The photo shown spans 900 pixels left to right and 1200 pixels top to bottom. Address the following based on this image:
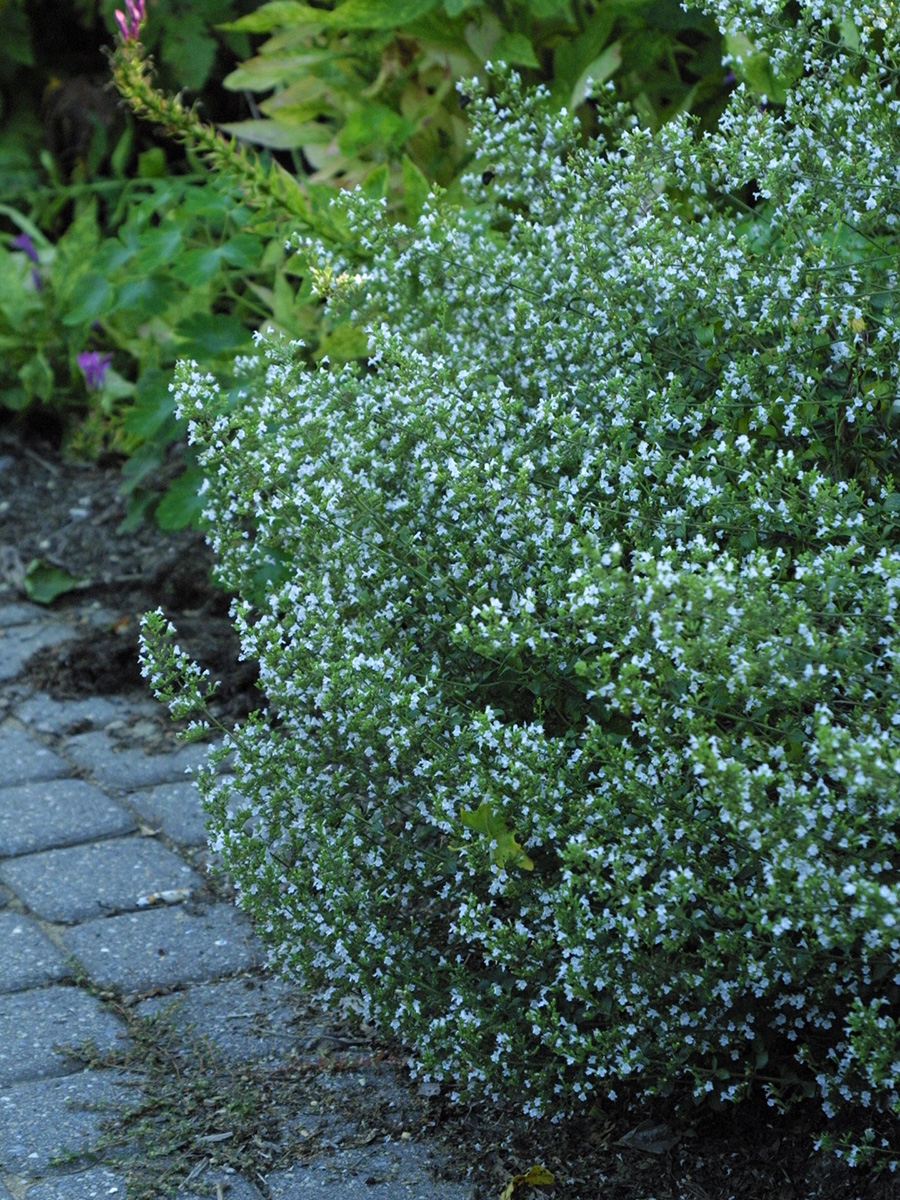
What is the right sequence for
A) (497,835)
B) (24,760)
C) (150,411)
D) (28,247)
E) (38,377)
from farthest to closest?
(28,247)
(38,377)
(150,411)
(24,760)
(497,835)

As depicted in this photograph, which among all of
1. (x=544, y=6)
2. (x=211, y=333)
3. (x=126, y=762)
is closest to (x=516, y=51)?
(x=544, y=6)

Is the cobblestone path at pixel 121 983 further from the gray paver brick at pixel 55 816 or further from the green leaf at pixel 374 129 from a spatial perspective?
the green leaf at pixel 374 129

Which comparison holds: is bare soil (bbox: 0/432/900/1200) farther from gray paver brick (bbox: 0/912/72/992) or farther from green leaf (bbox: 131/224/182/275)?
green leaf (bbox: 131/224/182/275)

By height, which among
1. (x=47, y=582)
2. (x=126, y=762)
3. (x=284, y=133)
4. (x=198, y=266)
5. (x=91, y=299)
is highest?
(x=284, y=133)

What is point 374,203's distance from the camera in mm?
2238

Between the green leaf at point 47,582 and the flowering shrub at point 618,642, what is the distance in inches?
78.1

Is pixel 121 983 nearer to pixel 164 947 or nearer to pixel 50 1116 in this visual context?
pixel 164 947

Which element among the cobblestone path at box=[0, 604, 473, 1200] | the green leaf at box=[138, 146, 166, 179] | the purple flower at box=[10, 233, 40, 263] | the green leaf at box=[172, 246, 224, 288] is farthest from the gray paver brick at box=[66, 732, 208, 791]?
the purple flower at box=[10, 233, 40, 263]

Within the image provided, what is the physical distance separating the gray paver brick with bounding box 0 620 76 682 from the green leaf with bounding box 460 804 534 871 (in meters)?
2.20

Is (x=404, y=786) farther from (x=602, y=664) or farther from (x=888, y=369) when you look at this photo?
(x=888, y=369)

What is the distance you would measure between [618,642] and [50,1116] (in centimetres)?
106

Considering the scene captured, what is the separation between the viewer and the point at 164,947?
7.73 ft

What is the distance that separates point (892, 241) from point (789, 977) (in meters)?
1.10

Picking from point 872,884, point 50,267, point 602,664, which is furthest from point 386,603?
point 50,267
